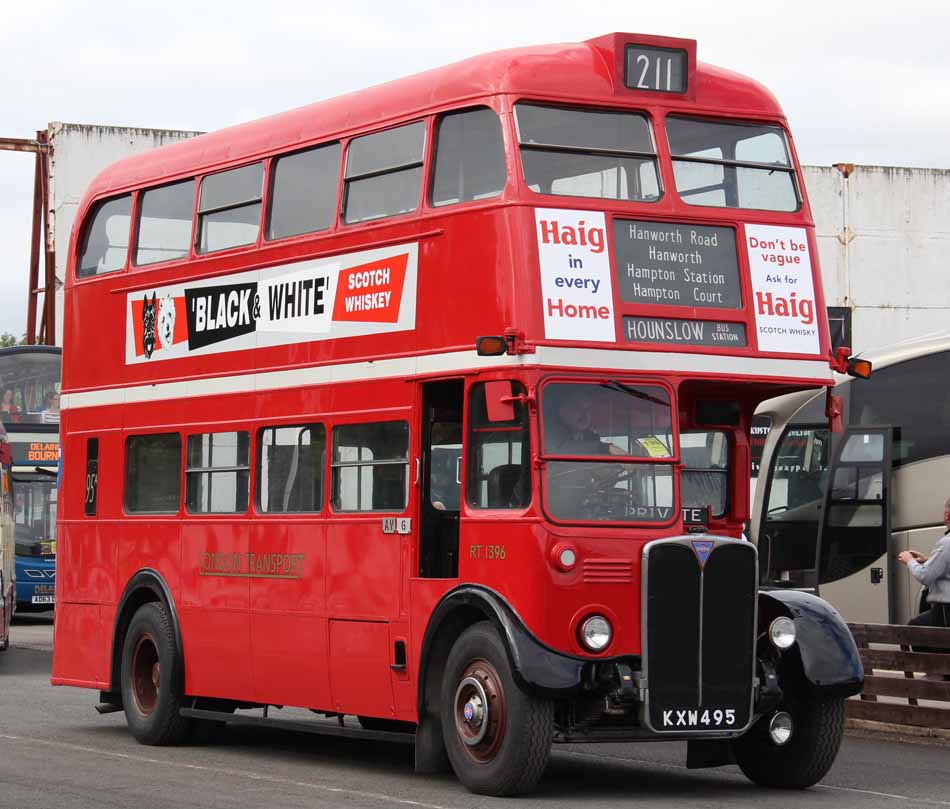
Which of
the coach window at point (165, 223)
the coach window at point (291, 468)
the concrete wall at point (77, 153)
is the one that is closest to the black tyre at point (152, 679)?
the coach window at point (291, 468)

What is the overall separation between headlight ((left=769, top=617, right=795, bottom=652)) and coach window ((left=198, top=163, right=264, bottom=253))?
513 centimetres

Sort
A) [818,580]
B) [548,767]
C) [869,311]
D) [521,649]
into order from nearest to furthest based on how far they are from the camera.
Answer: [521,649] → [548,767] → [818,580] → [869,311]

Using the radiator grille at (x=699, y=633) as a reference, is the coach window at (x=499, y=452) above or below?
above

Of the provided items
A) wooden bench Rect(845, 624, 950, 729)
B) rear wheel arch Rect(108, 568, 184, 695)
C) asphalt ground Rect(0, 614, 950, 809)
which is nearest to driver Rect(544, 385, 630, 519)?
asphalt ground Rect(0, 614, 950, 809)

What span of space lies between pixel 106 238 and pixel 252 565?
3.89 meters

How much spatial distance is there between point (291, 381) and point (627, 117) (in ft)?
11.0

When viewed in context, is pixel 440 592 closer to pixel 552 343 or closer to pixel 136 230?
pixel 552 343

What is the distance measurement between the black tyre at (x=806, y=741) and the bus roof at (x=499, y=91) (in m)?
3.96

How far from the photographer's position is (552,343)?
12.3m

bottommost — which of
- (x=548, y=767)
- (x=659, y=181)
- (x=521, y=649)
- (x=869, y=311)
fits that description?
(x=548, y=767)

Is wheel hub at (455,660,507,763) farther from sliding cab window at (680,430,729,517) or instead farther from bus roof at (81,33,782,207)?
bus roof at (81,33,782,207)

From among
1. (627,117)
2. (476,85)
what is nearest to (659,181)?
(627,117)

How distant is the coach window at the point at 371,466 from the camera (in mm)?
13531

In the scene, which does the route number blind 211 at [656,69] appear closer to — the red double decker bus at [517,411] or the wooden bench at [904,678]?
the red double decker bus at [517,411]
